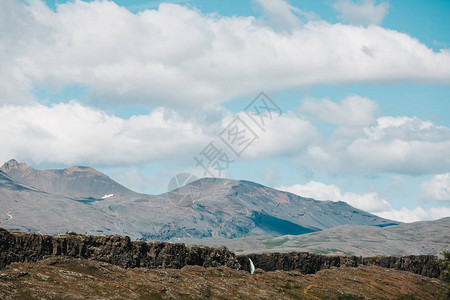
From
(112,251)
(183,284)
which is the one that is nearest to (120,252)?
(112,251)

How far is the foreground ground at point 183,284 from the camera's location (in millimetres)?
84062

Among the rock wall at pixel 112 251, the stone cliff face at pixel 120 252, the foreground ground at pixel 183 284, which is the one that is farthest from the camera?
the stone cliff face at pixel 120 252

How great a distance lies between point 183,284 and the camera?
11450 centimetres

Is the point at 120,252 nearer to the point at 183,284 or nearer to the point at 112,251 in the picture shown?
the point at 112,251

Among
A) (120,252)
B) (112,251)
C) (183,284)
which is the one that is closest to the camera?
(183,284)

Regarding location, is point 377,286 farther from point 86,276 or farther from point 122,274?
point 86,276

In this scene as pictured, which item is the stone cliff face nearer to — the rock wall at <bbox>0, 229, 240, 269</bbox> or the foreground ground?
the rock wall at <bbox>0, 229, 240, 269</bbox>

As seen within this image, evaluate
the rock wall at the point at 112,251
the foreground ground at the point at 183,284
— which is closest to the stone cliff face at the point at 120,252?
the rock wall at the point at 112,251

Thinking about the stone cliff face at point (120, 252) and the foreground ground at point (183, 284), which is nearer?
the foreground ground at point (183, 284)

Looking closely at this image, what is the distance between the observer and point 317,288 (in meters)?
149

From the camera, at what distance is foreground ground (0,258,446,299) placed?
8406cm

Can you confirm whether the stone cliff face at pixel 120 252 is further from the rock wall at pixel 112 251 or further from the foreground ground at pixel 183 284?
the foreground ground at pixel 183 284

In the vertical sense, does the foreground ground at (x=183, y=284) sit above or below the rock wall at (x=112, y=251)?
below

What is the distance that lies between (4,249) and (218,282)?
52554 millimetres
